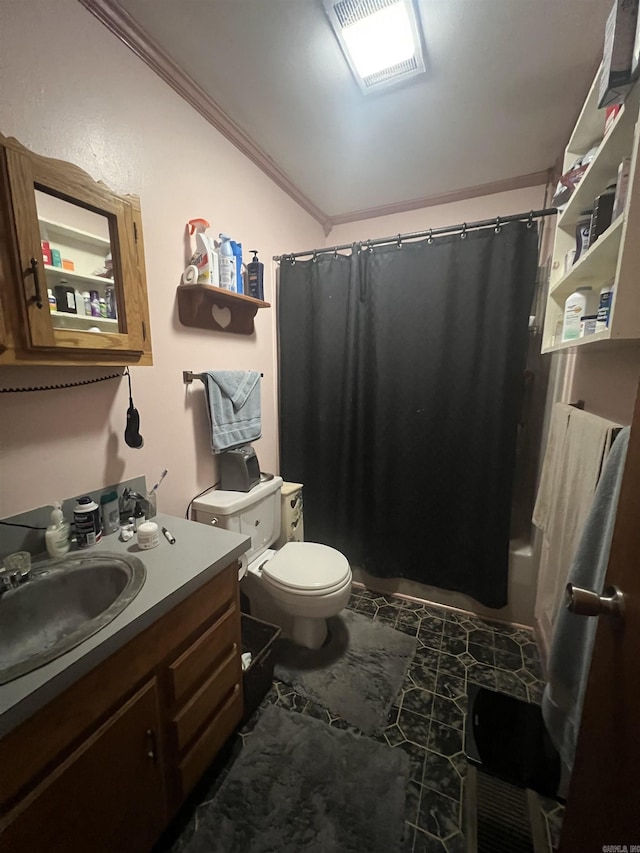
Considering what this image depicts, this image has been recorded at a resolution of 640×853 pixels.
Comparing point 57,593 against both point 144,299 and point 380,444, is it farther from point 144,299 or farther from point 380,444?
point 380,444

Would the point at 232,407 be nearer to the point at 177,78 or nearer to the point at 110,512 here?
the point at 110,512

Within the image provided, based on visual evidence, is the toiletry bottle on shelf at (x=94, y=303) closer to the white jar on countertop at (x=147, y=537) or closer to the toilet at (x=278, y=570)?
the white jar on countertop at (x=147, y=537)

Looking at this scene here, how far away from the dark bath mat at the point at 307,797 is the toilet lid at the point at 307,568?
0.50 metres

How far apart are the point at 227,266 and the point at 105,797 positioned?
1702 mm

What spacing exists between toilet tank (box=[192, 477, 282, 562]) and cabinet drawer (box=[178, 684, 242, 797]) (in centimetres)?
58

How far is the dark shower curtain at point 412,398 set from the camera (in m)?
1.70

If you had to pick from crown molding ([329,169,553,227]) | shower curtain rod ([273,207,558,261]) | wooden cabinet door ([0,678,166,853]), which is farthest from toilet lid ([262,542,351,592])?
crown molding ([329,169,553,227])

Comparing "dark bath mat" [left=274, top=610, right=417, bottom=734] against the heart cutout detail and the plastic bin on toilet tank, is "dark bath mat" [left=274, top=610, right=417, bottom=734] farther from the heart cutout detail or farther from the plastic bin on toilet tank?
the heart cutout detail

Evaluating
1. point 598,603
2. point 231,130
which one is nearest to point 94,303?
point 231,130

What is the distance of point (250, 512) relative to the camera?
5.30 feet

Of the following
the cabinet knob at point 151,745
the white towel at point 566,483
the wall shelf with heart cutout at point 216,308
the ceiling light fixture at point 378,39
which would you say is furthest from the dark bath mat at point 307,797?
the ceiling light fixture at point 378,39

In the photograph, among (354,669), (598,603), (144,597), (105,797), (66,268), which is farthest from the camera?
(354,669)

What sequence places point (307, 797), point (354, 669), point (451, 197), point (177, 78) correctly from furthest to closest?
point (451, 197) < point (354, 669) < point (177, 78) < point (307, 797)

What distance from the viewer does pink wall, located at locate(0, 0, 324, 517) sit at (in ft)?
3.12
